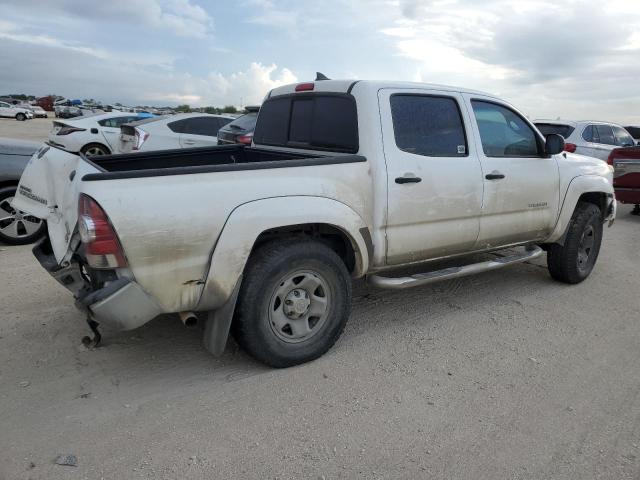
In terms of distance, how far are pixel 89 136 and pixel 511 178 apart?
11.2m

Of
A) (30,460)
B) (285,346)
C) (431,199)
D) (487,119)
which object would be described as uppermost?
(487,119)

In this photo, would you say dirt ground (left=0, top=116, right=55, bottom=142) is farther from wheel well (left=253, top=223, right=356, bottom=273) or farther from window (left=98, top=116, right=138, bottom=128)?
wheel well (left=253, top=223, right=356, bottom=273)

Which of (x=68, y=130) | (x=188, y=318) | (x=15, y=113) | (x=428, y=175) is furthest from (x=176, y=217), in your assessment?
(x=15, y=113)

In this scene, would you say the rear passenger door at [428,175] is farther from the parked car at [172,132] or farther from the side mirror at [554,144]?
the parked car at [172,132]

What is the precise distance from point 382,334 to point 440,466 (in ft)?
5.11

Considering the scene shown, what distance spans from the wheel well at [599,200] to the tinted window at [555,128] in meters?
6.37

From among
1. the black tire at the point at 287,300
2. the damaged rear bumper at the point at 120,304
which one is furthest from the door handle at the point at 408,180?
the damaged rear bumper at the point at 120,304

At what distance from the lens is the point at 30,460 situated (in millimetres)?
2582

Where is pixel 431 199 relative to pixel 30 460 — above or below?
above

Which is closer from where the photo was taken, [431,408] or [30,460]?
[30,460]

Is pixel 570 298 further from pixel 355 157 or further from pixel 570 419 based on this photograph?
pixel 355 157

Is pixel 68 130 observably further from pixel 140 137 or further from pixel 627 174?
pixel 627 174

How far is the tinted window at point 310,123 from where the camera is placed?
154 inches

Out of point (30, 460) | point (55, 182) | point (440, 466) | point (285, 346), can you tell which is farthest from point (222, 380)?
point (55, 182)
